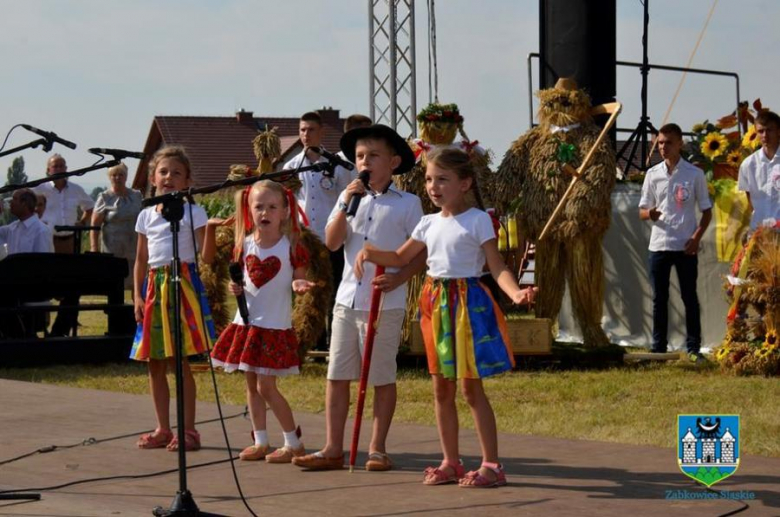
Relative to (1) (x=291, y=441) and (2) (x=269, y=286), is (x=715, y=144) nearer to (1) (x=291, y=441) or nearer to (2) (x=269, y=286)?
(2) (x=269, y=286)

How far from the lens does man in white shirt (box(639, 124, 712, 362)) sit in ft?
38.4

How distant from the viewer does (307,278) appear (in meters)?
10.8

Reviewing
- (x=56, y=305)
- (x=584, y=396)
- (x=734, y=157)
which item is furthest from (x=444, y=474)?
(x=56, y=305)

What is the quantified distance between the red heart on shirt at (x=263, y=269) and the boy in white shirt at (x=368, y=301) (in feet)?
1.49

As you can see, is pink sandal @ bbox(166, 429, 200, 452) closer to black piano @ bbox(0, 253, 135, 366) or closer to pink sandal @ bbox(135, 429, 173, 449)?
pink sandal @ bbox(135, 429, 173, 449)

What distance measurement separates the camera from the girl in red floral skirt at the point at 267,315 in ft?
24.0

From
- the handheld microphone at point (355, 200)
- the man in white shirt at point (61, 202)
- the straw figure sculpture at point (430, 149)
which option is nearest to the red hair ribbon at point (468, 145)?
the straw figure sculpture at point (430, 149)

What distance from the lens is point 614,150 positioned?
476 inches

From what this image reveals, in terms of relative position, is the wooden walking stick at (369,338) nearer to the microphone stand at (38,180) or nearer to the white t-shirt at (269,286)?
the white t-shirt at (269,286)

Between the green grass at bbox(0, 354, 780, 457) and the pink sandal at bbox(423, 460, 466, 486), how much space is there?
1.57 m

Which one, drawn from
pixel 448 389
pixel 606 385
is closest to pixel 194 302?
pixel 448 389

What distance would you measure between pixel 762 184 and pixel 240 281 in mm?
5187

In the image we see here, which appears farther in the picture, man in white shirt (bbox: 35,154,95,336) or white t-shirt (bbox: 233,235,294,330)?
man in white shirt (bbox: 35,154,95,336)

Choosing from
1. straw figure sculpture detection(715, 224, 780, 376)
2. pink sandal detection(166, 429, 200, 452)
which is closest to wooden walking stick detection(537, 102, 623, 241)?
straw figure sculpture detection(715, 224, 780, 376)
